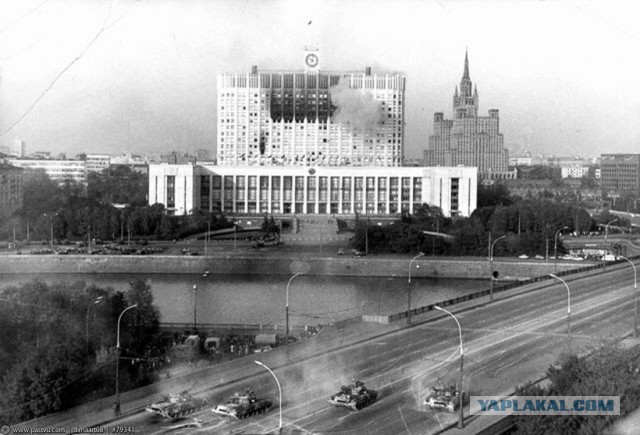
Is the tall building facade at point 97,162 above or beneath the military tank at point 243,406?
above

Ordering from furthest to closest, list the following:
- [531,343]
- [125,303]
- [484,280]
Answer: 1. [484,280]
2. [125,303]
3. [531,343]

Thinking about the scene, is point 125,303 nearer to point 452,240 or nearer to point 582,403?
point 582,403

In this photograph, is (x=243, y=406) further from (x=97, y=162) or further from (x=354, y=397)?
(x=97, y=162)

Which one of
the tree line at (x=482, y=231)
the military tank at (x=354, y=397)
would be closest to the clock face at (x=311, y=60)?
the tree line at (x=482, y=231)

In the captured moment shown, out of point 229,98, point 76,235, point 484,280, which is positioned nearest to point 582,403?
point 484,280

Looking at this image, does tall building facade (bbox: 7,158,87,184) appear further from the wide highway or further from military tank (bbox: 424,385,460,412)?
military tank (bbox: 424,385,460,412)

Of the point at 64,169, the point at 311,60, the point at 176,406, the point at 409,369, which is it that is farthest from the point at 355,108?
the point at 176,406

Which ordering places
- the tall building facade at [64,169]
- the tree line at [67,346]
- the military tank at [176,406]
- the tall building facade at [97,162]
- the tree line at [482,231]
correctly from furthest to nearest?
the tall building facade at [97,162]
the tall building facade at [64,169]
the tree line at [482,231]
the tree line at [67,346]
the military tank at [176,406]

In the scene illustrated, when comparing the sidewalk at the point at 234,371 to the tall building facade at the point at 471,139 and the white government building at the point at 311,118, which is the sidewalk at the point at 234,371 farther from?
the tall building facade at the point at 471,139
